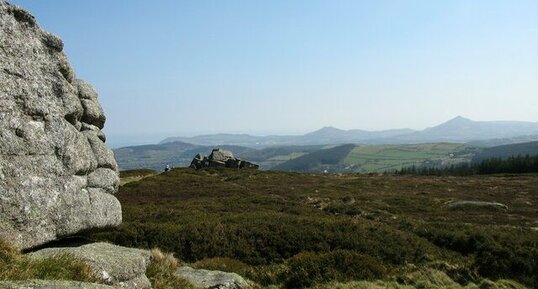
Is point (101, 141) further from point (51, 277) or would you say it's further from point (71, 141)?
point (51, 277)

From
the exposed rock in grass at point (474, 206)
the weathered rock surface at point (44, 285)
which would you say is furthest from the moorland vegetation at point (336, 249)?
the exposed rock in grass at point (474, 206)

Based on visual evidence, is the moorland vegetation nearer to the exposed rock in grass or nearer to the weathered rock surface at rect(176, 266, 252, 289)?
the weathered rock surface at rect(176, 266, 252, 289)

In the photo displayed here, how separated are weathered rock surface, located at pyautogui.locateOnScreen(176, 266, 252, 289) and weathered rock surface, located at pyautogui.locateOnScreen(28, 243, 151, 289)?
1897 mm

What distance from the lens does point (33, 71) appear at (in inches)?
507

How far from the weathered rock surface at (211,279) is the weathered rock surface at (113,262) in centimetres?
190

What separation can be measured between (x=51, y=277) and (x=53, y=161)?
442 cm

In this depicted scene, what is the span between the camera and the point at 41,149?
12.3 meters

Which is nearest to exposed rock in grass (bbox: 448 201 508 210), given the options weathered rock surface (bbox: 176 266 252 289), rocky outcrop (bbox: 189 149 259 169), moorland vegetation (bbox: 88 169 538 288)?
moorland vegetation (bbox: 88 169 538 288)

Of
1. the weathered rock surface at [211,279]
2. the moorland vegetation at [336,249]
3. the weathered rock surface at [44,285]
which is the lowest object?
the moorland vegetation at [336,249]

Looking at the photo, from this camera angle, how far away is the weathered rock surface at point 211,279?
13.9 meters

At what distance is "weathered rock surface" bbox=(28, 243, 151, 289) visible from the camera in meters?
11.1

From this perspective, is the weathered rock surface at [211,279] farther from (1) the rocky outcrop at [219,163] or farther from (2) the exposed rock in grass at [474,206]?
(1) the rocky outcrop at [219,163]

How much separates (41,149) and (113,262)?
12.5 ft

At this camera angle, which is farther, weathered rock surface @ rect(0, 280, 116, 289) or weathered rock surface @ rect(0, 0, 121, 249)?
weathered rock surface @ rect(0, 0, 121, 249)
